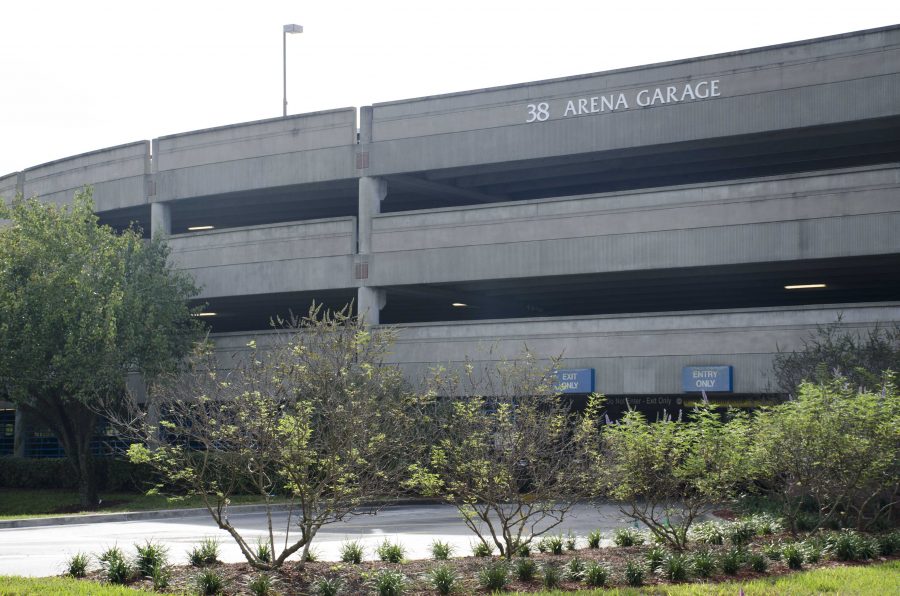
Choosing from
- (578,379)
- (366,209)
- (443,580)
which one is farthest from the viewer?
(366,209)

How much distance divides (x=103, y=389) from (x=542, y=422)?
22.5m

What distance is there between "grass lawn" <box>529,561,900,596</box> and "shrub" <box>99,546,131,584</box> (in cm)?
562

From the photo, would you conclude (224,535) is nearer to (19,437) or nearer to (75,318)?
(75,318)

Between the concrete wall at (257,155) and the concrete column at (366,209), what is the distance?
2.30 ft

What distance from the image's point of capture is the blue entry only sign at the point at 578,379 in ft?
119

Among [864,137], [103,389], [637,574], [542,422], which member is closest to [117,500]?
[103,389]

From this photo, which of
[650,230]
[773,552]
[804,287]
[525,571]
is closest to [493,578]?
[525,571]

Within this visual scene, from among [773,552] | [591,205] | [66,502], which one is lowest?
[66,502]

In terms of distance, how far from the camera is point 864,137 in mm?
36750

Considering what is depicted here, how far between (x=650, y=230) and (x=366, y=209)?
10.9m

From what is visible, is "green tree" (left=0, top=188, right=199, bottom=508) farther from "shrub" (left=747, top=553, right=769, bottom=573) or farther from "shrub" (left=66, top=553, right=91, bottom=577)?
"shrub" (left=747, top=553, right=769, bottom=573)

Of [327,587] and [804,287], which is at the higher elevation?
[804,287]

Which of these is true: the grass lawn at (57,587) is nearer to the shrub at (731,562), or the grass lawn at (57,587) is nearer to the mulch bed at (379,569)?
the mulch bed at (379,569)

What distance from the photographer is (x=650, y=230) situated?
35844 mm
